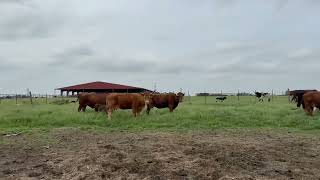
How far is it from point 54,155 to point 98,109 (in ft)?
44.5

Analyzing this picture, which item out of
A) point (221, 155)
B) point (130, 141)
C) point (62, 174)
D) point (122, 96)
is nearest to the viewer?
point (62, 174)

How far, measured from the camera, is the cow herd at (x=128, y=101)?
2364 cm

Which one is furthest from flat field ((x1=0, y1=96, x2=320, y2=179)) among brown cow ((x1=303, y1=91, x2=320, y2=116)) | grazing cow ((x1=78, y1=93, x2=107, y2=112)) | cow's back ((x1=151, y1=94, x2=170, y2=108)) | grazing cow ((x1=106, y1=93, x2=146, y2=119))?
cow's back ((x1=151, y1=94, x2=170, y2=108))

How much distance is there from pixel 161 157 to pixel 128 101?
12.9 metres

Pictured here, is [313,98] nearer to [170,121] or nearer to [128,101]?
[170,121]

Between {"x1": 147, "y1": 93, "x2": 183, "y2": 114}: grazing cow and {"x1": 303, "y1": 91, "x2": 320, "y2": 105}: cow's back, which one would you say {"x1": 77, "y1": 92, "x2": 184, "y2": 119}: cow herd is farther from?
{"x1": 303, "y1": 91, "x2": 320, "y2": 105}: cow's back

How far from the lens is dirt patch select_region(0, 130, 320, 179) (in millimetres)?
9820

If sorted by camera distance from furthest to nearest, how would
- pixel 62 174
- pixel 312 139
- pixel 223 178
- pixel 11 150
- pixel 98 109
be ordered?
pixel 98 109 → pixel 312 139 → pixel 11 150 → pixel 62 174 → pixel 223 178

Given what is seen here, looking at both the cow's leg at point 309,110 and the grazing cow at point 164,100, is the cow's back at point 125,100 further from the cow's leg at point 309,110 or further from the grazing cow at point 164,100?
the cow's leg at point 309,110

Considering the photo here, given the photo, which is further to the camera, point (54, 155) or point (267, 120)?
point (267, 120)

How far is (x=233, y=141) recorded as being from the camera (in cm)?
1424

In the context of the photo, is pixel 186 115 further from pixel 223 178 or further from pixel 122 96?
pixel 223 178

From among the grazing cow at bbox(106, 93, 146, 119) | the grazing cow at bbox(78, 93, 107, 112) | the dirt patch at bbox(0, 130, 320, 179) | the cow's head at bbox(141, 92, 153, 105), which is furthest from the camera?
the grazing cow at bbox(78, 93, 107, 112)

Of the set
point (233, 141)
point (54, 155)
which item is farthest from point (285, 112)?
point (54, 155)
